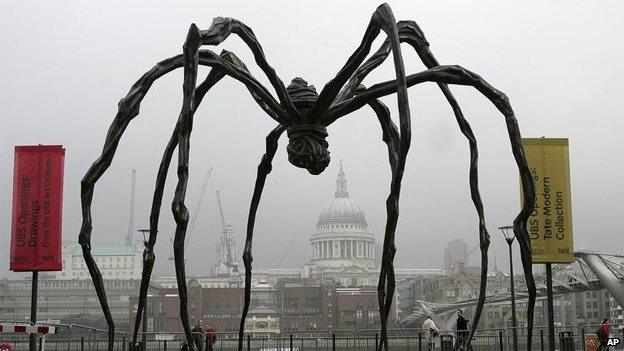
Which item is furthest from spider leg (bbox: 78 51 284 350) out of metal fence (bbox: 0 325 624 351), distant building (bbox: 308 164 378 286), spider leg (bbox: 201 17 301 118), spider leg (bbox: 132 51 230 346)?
distant building (bbox: 308 164 378 286)

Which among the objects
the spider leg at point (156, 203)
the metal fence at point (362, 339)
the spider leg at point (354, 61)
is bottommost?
the metal fence at point (362, 339)

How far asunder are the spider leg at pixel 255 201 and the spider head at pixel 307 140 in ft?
1.79

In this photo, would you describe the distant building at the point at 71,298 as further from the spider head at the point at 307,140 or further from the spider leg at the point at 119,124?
the spider leg at the point at 119,124

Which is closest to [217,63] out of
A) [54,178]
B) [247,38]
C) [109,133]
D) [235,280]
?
[247,38]

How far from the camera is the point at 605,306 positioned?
9344 centimetres

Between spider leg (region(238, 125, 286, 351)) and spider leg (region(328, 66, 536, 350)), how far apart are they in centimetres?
139

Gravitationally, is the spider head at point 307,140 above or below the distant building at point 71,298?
above

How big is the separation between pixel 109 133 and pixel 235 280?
16468cm

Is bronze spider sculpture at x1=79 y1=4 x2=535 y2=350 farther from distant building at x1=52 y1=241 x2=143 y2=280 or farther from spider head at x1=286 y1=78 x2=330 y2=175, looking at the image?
distant building at x1=52 y1=241 x2=143 y2=280

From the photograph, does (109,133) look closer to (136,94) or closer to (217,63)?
(136,94)

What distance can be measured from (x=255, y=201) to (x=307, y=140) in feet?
6.12

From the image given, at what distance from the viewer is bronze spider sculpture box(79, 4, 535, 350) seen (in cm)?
636

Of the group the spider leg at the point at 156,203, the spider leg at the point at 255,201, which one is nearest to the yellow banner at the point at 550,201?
the spider leg at the point at 255,201

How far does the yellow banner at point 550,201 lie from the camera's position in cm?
1469
